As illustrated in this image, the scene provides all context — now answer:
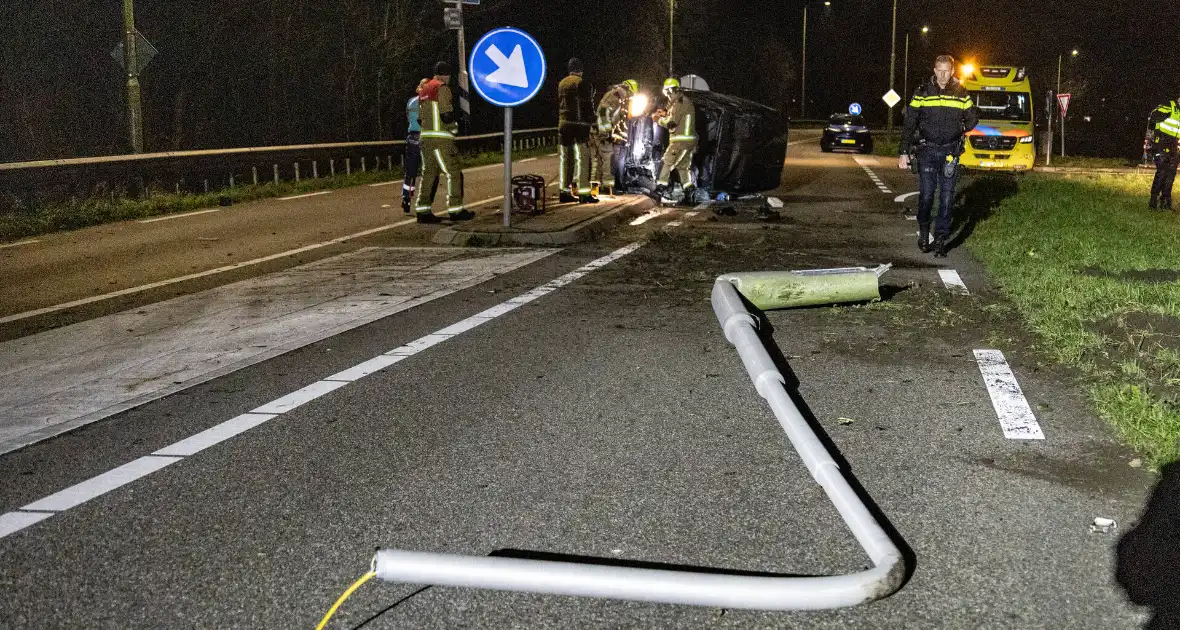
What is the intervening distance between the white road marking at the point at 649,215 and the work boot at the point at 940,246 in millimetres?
4359

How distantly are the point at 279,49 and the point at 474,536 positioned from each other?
31.7 metres

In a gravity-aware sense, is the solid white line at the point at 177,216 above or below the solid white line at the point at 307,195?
below

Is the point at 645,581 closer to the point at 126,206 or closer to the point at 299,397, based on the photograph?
the point at 299,397

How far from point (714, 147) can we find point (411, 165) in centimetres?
460

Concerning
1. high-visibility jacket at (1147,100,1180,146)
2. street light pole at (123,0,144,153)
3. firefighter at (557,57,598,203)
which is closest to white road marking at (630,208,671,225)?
firefighter at (557,57,598,203)

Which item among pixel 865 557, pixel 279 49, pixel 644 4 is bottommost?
pixel 865 557

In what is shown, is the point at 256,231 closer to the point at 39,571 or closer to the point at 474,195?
the point at 474,195

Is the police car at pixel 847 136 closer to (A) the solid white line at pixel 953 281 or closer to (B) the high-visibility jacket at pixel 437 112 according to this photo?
(B) the high-visibility jacket at pixel 437 112

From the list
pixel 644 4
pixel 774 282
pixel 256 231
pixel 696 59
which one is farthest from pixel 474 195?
pixel 696 59

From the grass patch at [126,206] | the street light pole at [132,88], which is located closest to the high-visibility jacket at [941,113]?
the grass patch at [126,206]

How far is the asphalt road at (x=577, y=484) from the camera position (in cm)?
343

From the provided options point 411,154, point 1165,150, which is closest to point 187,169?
point 411,154

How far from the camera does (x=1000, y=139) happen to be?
1116 inches

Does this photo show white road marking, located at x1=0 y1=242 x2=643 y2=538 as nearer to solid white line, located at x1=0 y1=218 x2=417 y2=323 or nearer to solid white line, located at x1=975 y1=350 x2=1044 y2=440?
solid white line, located at x1=975 y1=350 x2=1044 y2=440
